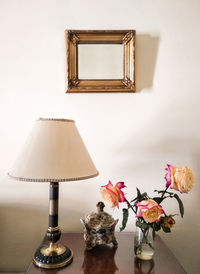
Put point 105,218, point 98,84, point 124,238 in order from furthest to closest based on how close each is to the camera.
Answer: point 98,84, point 124,238, point 105,218

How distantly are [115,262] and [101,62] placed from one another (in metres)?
0.99

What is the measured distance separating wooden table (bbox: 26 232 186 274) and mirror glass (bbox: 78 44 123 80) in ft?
2.87

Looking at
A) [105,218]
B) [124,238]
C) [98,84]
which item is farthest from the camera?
[98,84]

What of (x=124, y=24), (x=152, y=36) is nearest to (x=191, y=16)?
(x=152, y=36)

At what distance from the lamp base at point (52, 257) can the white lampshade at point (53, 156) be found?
355 millimetres

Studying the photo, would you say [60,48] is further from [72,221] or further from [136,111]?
[72,221]

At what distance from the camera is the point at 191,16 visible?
1.20 meters

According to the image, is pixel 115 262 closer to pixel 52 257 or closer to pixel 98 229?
pixel 98 229

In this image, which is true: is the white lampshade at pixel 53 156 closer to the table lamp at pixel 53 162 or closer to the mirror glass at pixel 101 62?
the table lamp at pixel 53 162

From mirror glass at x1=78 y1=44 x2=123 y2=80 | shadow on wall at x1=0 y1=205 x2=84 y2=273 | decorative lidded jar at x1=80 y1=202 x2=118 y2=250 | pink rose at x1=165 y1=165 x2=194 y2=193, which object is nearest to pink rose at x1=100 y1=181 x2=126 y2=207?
decorative lidded jar at x1=80 y1=202 x2=118 y2=250

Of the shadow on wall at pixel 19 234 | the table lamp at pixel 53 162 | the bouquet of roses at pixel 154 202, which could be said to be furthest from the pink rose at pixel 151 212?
the shadow on wall at pixel 19 234

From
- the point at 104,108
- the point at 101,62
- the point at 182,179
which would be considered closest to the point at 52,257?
the point at 182,179

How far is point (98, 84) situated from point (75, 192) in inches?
24.4

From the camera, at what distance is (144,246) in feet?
3.01
